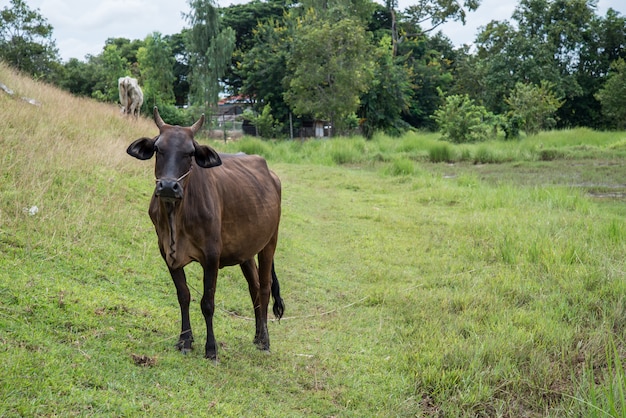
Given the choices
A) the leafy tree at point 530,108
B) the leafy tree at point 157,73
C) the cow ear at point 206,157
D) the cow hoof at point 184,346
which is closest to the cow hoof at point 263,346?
the cow hoof at point 184,346

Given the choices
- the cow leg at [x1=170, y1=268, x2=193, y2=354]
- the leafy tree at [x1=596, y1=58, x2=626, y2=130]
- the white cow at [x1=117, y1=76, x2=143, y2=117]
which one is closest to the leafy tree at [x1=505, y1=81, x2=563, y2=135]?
the leafy tree at [x1=596, y1=58, x2=626, y2=130]

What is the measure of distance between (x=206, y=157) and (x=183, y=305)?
1037mm

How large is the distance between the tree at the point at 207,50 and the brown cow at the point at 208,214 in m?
23.9

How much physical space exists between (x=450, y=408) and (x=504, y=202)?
7598 mm

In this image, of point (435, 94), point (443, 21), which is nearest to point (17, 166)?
point (435, 94)

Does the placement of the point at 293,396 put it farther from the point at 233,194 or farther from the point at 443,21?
the point at 443,21

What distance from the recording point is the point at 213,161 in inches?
155

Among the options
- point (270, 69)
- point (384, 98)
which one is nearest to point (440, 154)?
point (384, 98)

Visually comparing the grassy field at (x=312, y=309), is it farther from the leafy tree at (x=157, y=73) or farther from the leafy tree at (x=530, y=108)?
the leafy tree at (x=157, y=73)

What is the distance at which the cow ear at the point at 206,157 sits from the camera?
389 centimetres

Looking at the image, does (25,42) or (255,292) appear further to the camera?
(25,42)

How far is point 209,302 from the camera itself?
406 centimetres

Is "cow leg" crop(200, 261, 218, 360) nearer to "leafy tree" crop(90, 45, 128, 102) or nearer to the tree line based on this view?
the tree line

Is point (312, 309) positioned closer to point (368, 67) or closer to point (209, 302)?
point (209, 302)
